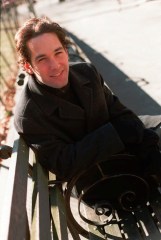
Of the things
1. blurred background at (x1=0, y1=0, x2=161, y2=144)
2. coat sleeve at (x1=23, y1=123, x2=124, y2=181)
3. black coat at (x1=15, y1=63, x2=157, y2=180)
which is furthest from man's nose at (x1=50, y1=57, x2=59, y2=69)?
blurred background at (x1=0, y1=0, x2=161, y2=144)

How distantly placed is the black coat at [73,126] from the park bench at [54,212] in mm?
124

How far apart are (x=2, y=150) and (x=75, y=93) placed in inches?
24.5

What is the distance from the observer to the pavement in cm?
604

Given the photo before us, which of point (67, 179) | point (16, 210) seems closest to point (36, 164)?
point (67, 179)

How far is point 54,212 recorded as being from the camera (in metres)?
2.56

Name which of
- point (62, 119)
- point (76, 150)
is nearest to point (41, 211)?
point (76, 150)

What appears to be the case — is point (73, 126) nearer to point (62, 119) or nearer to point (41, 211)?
Result: point (62, 119)

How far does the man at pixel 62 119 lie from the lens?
250 cm

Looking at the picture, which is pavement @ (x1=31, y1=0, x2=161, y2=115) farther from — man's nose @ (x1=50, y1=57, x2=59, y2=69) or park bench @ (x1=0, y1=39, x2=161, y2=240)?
man's nose @ (x1=50, y1=57, x2=59, y2=69)

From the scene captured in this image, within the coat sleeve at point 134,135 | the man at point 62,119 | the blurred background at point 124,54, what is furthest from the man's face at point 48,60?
the blurred background at point 124,54

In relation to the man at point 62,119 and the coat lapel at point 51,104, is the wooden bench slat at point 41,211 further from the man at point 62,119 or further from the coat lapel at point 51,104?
the coat lapel at point 51,104

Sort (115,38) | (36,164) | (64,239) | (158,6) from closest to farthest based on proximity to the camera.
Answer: (64,239), (36,164), (115,38), (158,6)

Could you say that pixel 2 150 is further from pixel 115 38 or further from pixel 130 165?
pixel 115 38

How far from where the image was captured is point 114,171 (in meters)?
2.76
